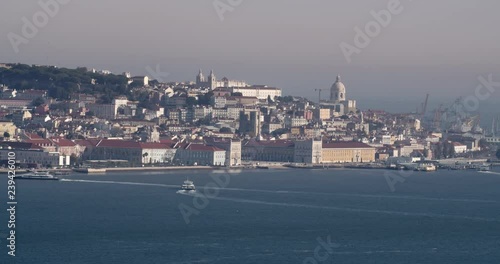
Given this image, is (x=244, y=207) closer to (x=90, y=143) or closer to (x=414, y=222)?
(x=414, y=222)

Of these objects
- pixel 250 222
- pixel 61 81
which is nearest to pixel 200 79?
pixel 61 81

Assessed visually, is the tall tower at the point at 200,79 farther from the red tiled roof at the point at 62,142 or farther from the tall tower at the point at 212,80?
the red tiled roof at the point at 62,142

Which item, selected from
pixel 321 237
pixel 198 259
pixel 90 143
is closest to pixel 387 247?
pixel 321 237

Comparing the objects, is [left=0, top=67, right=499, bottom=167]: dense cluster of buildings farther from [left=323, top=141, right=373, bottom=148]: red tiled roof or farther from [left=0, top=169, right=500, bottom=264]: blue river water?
[left=0, top=169, right=500, bottom=264]: blue river water

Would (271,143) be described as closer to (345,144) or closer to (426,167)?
(345,144)

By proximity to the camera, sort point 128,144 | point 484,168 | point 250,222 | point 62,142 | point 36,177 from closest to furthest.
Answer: point 250,222 → point 36,177 → point 62,142 → point 128,144 → point 484,168

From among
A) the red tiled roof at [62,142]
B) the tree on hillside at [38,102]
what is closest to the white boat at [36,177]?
the red tiled roof at [62,142]
